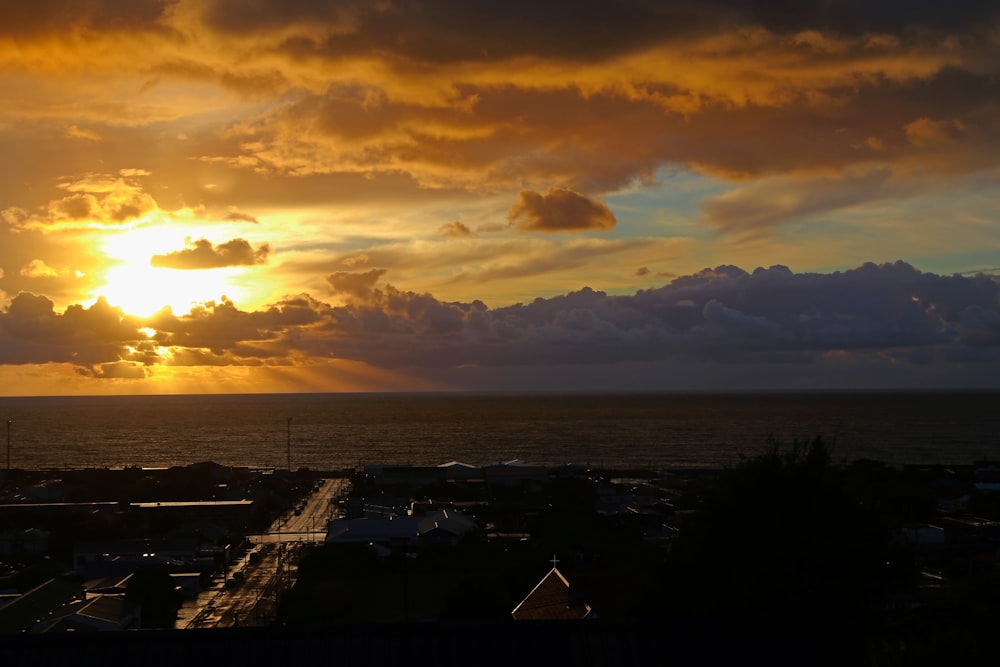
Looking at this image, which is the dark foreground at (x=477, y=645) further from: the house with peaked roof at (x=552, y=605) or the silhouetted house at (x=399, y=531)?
the silhouetted house at (x=399, y=531)

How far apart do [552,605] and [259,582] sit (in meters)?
14.2

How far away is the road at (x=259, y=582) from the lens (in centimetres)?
2414

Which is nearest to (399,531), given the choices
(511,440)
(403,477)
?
(403,477)

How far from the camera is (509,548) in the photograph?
1331 inches

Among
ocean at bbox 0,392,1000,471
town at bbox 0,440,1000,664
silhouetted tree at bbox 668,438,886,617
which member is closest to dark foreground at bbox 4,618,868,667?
town at bbox 0,440,1000,664

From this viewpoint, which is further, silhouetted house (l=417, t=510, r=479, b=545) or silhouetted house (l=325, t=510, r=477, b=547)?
silhouetted house (l=417, t=510, r=479, b=545)

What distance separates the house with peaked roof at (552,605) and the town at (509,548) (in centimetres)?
8

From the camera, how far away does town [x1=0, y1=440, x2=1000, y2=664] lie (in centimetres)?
1523

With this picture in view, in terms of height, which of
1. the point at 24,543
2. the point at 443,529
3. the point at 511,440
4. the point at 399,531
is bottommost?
the point at 511,440

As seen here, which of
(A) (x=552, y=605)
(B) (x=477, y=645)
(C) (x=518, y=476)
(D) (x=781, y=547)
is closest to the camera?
(B) (x=477, y=645)

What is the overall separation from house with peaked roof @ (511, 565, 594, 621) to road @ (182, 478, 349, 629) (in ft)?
22.8

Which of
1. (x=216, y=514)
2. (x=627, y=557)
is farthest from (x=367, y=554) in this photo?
(x=216, y=514)

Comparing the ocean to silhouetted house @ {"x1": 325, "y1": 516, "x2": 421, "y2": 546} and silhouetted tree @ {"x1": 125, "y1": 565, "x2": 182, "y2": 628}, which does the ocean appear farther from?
silhouetted tree @ {"x1": 125, "y1": 565, "x2": 182, "y2": 628}

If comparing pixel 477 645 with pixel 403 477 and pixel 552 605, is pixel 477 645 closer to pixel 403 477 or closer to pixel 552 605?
pixel 552 605
